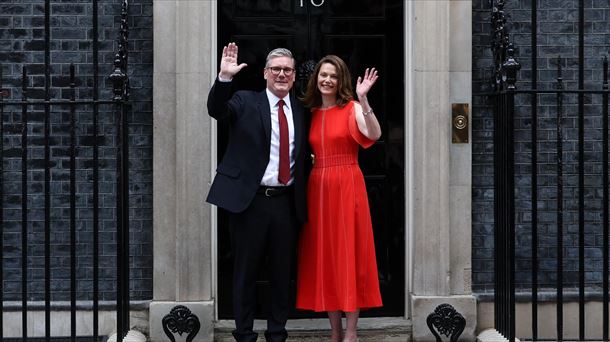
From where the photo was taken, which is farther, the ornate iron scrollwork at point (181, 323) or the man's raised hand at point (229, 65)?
the ornate iron scrollwork at point (181, 323)

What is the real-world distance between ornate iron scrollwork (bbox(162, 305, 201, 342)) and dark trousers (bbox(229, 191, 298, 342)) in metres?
0.67

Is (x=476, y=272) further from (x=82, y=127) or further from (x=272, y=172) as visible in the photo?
(x=82, y=127)

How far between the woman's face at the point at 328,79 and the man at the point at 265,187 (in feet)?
0.59

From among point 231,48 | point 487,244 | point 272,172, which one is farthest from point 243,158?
point 487,244

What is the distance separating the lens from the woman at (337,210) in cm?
527

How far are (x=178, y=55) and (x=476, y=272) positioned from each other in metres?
2.53

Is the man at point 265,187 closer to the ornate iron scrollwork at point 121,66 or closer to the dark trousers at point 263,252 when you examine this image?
the dark trousers at point 263,252

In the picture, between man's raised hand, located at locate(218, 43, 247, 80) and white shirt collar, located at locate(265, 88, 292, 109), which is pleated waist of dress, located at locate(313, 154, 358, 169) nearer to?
white shirt collar, located at locate(265, 88, 292, 109)

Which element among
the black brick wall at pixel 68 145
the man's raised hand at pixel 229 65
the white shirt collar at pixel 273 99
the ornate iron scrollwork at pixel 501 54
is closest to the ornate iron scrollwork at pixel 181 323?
the black brick wall at pixel 68 145

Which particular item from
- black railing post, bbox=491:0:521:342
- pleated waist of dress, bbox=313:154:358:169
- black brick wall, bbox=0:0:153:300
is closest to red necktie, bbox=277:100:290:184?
pleated waist of dress, bbox=313:154:358:169

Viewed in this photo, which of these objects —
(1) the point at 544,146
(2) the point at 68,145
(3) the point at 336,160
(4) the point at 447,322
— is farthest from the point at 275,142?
(1) the point at 544,146

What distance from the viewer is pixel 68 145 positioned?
239 inches

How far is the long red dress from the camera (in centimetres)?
528

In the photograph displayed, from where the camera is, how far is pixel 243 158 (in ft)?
17.1
